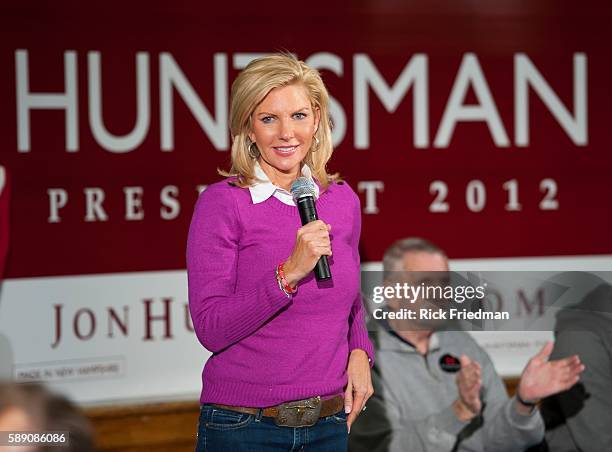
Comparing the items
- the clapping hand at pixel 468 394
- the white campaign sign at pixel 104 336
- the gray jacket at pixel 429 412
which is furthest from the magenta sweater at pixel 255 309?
the white campaign sign at pixel 104 336

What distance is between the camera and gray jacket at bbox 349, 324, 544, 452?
2457mm

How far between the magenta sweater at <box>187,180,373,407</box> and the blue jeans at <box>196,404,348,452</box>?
0.03 metres

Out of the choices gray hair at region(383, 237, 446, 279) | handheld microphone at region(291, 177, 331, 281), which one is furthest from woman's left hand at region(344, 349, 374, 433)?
gray hair at region(383, 237, 446, 279)

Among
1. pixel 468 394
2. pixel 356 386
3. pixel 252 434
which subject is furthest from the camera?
pixel 468 394

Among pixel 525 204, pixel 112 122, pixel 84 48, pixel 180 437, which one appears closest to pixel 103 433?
pixel 180 437

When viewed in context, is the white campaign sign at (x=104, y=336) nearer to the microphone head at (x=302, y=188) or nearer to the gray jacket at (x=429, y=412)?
the gray jacket at (x=429, y=412)

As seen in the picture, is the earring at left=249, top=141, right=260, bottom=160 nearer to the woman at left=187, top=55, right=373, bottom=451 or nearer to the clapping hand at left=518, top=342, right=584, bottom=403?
the woman at left=187, top=55, right=373, bottom=451

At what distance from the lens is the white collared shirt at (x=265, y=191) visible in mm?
1811

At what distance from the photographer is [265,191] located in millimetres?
1819

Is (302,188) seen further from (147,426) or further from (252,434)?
(147,426)

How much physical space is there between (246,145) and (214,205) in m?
0.15

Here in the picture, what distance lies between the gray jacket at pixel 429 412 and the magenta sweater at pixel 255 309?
584 mm

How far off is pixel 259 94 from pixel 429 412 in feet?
3.47

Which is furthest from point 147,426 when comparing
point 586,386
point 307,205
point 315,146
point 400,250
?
point 307,205
